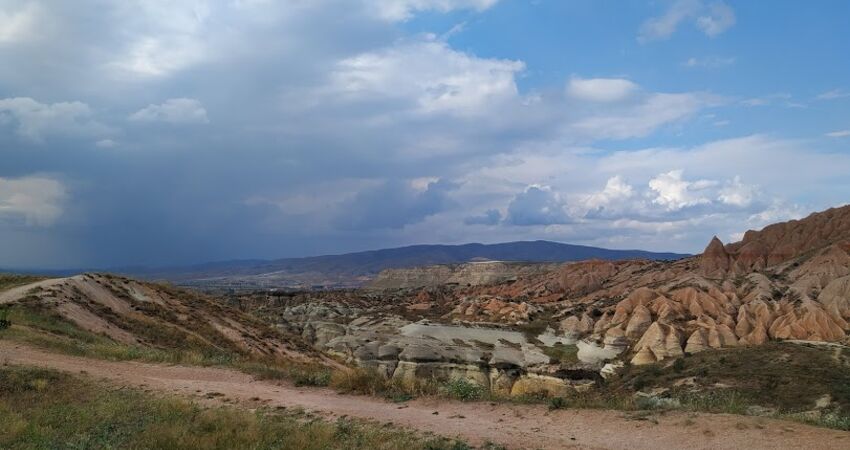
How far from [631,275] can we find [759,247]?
20.9 m

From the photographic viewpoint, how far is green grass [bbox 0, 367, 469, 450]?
8.91m

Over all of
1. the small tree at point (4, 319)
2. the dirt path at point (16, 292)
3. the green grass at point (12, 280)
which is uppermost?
the green grass at point (12, 280)

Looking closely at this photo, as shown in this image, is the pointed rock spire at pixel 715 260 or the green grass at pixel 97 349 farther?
the pointed rock spire at pixel 715 260

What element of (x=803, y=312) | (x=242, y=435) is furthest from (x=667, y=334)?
(x=242, y=435)

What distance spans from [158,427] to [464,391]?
21.1 ft

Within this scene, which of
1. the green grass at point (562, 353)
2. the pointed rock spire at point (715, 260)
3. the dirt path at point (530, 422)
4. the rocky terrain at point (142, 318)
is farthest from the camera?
the pointed rock spire at point (715, 260)

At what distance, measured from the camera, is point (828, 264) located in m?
63.7

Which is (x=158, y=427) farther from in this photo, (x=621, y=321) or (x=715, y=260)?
(x=715, y=260)

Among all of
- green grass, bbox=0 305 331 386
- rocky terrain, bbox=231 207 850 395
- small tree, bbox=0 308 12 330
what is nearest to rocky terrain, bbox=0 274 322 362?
green grass, bbox=0 305 331 386

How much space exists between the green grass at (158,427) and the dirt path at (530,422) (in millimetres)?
1003

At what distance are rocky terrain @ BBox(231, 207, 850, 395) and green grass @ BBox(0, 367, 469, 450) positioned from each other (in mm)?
22086

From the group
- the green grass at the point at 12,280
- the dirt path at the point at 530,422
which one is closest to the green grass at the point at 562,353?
the green grass at the point at 12,280

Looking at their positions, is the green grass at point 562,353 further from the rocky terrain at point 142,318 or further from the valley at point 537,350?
the rocky terrain at point 142,318

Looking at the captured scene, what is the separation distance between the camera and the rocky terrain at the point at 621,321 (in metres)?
51.1
